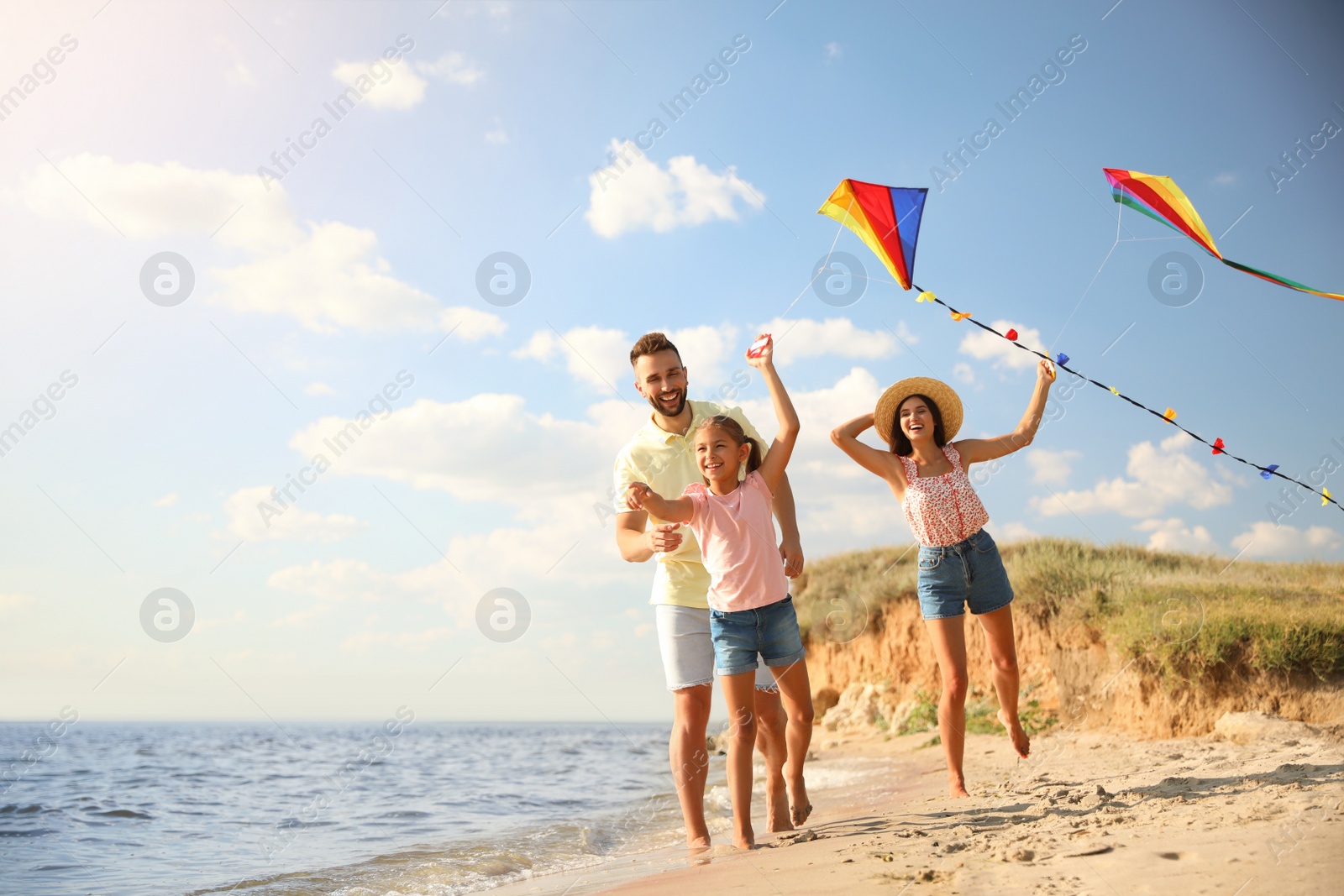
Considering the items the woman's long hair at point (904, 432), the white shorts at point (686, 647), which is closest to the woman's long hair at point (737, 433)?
the white shorts at point (686, 647)

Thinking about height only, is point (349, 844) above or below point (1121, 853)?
below

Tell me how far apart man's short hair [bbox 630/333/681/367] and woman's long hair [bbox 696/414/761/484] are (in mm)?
383

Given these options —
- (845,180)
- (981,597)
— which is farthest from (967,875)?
(845,180)

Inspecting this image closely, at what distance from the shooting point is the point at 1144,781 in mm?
3971

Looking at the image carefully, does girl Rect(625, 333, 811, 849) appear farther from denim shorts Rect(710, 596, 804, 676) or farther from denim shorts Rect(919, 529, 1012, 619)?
denim shorts Rect(919, 529, 1012, 619)

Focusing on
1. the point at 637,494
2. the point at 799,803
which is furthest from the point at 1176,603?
the point at 637,494

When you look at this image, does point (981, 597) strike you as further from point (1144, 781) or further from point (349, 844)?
point (349, 844)

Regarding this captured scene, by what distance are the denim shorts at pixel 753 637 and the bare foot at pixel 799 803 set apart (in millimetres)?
859

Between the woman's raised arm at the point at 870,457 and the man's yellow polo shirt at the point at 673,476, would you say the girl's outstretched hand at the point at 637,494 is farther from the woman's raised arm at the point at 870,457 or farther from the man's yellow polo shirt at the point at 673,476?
the woman's raised arm at the point at 870,457

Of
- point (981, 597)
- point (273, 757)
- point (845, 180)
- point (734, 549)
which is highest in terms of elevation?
point (845, 180)

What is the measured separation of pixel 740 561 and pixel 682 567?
33 centimetres

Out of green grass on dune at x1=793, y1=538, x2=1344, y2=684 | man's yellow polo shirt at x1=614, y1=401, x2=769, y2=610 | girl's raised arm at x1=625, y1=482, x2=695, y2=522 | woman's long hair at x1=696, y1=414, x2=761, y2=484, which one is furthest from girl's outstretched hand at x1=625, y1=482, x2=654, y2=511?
green grass on dune at x1=793, y1=538, x2=1344, y2=684

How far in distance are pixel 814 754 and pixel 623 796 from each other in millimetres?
2235

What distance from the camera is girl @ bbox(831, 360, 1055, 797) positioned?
4164mm
